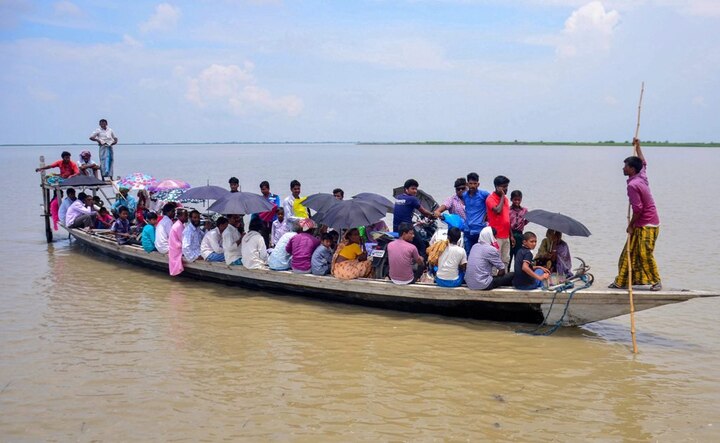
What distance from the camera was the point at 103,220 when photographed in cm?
1403

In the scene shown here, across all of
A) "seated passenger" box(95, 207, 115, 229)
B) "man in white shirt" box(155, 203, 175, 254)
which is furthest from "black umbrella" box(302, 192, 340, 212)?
"seated passenger" box(95, 207, 115, 229)

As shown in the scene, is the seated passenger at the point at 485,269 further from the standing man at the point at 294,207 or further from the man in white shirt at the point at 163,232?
the man in white shirt at the point at 163,232

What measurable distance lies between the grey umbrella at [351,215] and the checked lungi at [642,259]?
132 inches

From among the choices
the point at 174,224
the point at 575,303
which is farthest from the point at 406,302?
the point at 174,224

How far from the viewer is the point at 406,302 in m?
8.68

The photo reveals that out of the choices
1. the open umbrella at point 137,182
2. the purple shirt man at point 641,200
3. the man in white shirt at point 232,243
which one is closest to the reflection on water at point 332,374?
the man in white shirt at point 232,243

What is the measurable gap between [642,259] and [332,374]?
13.7 feet

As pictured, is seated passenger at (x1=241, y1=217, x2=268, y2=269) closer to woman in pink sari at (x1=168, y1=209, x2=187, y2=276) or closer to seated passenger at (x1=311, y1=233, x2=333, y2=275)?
seated passenger at (x1=311, y1=233, x2=333, y2=275)

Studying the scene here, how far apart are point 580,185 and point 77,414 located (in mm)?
30735

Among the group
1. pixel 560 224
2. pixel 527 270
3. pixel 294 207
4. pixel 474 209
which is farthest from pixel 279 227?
pixel 560 224

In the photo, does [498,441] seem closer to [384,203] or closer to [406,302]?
[406,302]

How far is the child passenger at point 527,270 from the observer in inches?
297

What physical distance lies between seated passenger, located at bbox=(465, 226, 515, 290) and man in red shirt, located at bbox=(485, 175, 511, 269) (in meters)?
0.56

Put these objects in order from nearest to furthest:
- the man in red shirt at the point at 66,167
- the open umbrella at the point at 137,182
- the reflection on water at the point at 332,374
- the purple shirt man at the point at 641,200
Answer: the reflection on water at the point at 332,374 → the purple shirt man at the point at 641,200 → the open umbrella at the point at 137,182 → the man in red shirt at the point at 66,167
